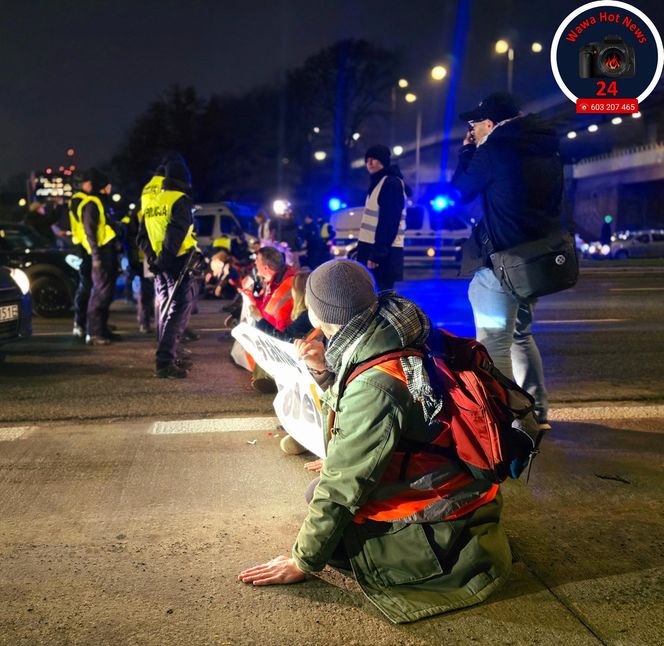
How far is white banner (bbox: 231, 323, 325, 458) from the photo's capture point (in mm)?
4134

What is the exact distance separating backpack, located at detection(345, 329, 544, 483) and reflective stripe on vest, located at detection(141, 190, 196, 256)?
4287 millimetres

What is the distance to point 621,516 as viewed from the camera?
3.72 metres

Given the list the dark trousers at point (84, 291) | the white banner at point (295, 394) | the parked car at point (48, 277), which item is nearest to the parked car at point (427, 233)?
the parked car at point (48, 277)

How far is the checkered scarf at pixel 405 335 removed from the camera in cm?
269

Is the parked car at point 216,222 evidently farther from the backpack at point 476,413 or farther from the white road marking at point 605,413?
the backpack at point 476,413

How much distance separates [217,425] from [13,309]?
10.3 feet

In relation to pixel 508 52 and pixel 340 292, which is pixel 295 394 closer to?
pixel 340 292

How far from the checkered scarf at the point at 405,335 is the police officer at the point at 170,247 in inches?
162

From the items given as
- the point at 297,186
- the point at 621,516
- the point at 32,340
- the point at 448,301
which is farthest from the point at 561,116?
the point at 621,516

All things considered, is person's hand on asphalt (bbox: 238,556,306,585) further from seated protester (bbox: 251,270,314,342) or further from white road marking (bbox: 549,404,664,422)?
white road marking (bbox: 549,404,664,422)

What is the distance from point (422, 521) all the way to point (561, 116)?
54.9 metres

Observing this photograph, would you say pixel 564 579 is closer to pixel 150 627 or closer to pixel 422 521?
pixel 422 521

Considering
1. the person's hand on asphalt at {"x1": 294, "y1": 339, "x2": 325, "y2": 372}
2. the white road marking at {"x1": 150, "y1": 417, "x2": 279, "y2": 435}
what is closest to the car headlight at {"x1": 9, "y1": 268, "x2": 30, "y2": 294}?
the white road marking at {"x1": 150, "y1": 417, "x2": 279, "y2": 435}

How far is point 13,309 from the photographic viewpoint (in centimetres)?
745
